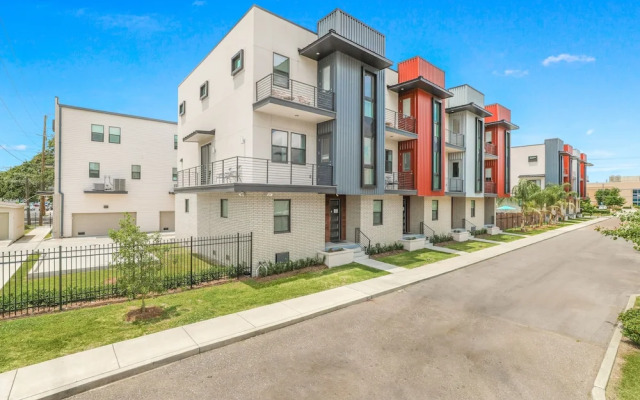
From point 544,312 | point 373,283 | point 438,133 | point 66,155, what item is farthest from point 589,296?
point 66,155

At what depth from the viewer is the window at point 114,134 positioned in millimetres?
27094

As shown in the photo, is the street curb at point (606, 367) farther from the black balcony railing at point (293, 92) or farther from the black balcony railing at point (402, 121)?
the black balcony railing at point (402, 121)

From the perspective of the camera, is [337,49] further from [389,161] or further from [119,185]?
[119,185]

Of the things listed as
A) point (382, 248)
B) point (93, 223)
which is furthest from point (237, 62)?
point (93, 223)

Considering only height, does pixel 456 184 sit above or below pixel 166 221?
above

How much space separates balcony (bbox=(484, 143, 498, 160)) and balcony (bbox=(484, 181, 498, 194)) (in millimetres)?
2502

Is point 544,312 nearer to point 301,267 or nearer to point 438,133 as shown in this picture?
point 301,267

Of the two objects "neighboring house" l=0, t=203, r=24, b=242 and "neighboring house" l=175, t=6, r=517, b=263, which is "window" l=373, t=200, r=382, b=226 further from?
"neighboring house" l=0, t=203, r=24, b=242


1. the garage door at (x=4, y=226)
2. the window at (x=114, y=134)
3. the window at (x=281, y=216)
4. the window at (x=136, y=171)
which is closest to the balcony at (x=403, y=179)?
the window at (x=281, y=216)

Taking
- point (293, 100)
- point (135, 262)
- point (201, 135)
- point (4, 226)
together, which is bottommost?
point (4, 226)

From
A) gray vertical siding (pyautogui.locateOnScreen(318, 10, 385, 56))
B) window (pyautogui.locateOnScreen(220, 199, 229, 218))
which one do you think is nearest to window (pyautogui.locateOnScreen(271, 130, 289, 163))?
window (pyautogui.locateOnScreen(220, 199, 229, 218))

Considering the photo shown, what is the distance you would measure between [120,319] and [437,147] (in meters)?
21.0

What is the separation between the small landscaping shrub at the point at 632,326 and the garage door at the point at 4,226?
118 ft

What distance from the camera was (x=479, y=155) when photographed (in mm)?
26578
